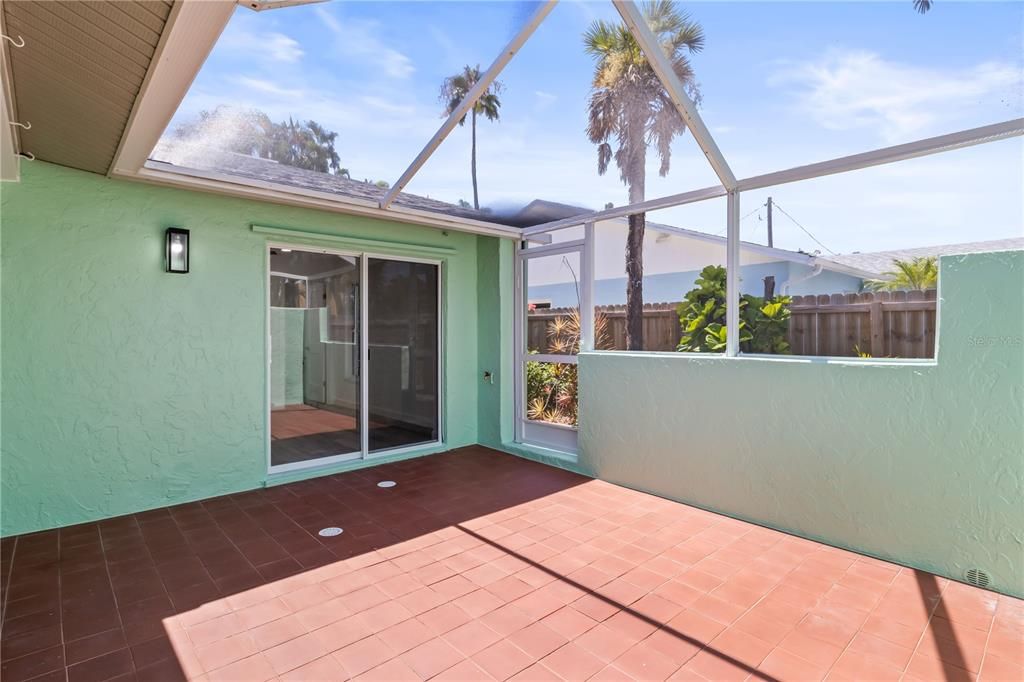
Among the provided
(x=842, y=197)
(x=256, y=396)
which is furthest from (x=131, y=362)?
(x=842, y=197)

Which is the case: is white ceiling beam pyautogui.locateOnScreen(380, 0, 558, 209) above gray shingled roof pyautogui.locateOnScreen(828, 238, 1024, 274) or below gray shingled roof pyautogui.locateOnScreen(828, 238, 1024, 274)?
above

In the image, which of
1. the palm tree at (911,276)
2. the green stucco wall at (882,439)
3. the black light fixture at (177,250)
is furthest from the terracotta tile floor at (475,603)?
the black light fixture at (177,250)

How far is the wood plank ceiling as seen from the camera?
83.4 inches

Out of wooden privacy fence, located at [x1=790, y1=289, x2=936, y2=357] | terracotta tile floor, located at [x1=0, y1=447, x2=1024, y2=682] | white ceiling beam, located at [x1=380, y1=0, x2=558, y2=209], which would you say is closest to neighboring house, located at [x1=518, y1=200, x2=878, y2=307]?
wooden privacy fence, located at [x1=790, y1=289, x2=936, y2=357]

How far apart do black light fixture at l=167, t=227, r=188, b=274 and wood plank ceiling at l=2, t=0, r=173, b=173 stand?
990 millimetres

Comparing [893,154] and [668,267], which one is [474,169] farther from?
[893,154]

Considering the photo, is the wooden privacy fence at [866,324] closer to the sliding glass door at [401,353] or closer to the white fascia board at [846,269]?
the white fascia board at [846,269]

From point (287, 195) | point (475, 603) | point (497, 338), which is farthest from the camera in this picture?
point (497, 338)

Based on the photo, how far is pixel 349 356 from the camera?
5750mm

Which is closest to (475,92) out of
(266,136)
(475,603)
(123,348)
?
(266,136)

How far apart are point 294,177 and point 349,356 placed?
196 centimetres

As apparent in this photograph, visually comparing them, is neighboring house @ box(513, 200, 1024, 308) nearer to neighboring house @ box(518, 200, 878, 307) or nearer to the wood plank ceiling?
neighboring house @ box(518, 200, 878, 307)

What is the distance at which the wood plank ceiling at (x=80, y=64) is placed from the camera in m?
2.12

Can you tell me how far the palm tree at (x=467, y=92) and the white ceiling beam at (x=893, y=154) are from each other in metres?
2.12
